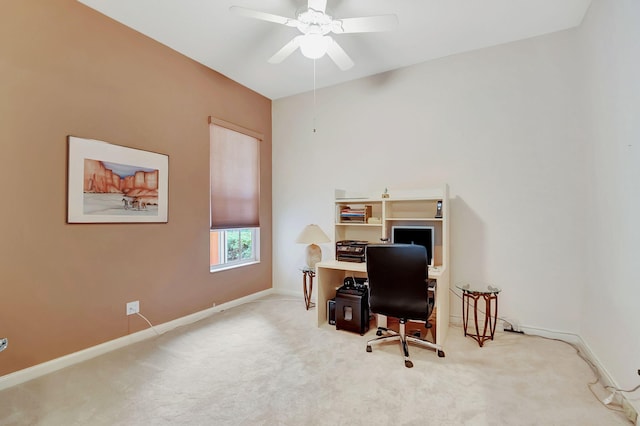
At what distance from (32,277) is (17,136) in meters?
1.05

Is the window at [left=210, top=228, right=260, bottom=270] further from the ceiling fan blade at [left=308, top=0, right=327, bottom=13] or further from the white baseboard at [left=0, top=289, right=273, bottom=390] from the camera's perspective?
the ceiling fan blade at [left=308, top=0, right=327, bottom=13]

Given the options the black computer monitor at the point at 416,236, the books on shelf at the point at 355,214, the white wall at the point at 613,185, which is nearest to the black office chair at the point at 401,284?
the black computer monitor at the point at 416,236

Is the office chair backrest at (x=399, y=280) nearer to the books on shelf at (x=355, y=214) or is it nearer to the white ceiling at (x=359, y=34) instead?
the books on shelf at (x=355, y=214)

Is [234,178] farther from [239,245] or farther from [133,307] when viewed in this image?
[133,307]

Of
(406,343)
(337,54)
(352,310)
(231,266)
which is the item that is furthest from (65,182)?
(406,343)

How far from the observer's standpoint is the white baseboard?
6.79 ft

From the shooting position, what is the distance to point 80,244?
2.43 meters

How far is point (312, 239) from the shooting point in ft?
11.3

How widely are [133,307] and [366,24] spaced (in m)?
3.22

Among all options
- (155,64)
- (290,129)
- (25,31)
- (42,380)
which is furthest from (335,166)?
(42,380)

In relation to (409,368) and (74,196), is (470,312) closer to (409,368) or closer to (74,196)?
(409,368)

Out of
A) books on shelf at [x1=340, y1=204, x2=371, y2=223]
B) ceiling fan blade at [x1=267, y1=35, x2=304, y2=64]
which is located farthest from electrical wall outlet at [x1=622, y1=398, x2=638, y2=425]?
ceiling fan blade at [x1=267, y1=35, x2=304, y2=64]

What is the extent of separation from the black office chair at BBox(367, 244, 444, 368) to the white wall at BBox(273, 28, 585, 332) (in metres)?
1.14

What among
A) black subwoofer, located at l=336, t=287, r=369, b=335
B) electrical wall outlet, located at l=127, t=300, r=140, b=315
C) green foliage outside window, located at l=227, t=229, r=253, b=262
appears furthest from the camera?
green foliage outside window, located at l=227, t=229, r=253, b=262
